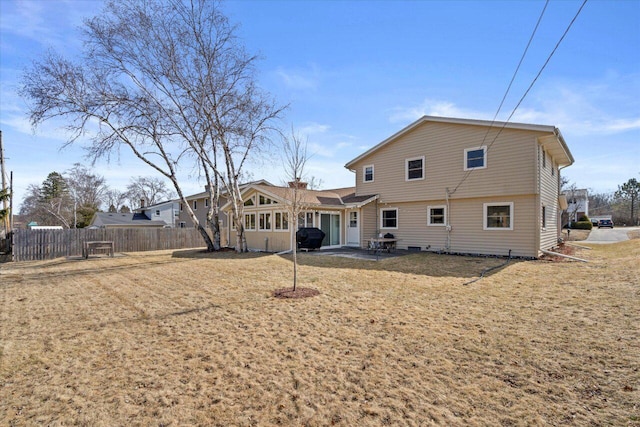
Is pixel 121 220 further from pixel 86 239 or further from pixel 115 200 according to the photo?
pixel 86 239

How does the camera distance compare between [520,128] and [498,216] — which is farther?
[498,216]

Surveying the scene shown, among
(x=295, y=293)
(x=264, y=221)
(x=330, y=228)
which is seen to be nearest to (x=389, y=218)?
(x=330, y=228)

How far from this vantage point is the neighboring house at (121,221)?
125 feet

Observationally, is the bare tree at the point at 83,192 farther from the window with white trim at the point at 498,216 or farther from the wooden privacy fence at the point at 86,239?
the window with white trim at the point at 498,216

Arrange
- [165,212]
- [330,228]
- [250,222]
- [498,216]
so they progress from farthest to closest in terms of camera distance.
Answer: [165,212] → [250,222] → [330,228] → [498,216]

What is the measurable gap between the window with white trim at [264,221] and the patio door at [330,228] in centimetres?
316

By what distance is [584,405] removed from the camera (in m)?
2.93

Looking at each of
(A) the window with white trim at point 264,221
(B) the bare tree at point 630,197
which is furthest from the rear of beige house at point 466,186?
(B) the bare tree at point 630,197

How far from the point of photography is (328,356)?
4059mm

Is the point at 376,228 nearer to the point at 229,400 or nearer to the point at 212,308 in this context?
→ the point at 212,308

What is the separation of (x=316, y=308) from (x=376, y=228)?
11.9 m

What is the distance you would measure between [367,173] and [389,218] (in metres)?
2.93

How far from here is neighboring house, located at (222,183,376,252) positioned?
55.8ft

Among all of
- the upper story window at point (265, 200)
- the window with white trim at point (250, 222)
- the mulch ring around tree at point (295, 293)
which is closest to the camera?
the mulch ring around tree at point (295, 293)
